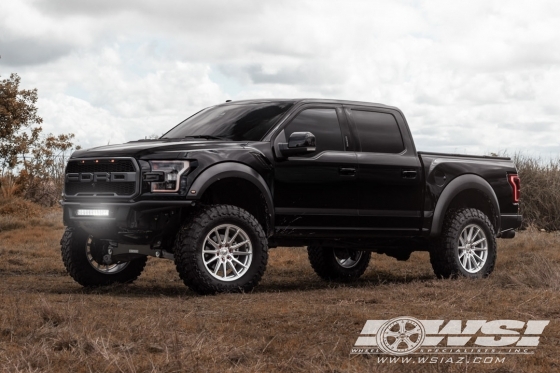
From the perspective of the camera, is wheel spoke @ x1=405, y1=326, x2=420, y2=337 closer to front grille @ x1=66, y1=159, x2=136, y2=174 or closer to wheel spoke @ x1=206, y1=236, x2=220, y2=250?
wheel spoke @ x1=206, y1=236, x2=220, y2=250

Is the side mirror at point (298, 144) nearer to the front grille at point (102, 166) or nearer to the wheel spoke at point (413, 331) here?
the front grille at point (102, 166)

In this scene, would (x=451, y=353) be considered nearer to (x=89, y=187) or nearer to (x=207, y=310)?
(x=207, y=310)

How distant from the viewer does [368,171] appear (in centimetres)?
991

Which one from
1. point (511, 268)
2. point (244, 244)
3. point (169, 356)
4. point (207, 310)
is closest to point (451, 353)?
point (169, 356)

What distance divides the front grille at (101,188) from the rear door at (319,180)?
1540mm

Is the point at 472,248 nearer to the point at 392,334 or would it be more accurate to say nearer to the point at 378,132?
the point at 378,132

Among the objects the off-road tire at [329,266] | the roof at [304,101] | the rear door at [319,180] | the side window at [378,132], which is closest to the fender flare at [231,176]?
the rear door at [319,180]

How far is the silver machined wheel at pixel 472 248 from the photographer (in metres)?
11.0

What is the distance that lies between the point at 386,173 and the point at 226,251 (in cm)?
231

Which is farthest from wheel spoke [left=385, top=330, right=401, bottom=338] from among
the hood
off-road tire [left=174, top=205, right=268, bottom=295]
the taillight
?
the taillight

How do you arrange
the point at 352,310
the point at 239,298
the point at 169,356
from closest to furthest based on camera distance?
1. the point at 169,356
2. the point at 352,310
3. the point at 239,298

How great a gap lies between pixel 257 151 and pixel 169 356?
4.10m

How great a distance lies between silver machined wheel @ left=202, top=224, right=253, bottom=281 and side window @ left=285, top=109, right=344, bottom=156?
126 cm

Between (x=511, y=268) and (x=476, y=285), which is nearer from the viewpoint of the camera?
(x=476, y=285)
